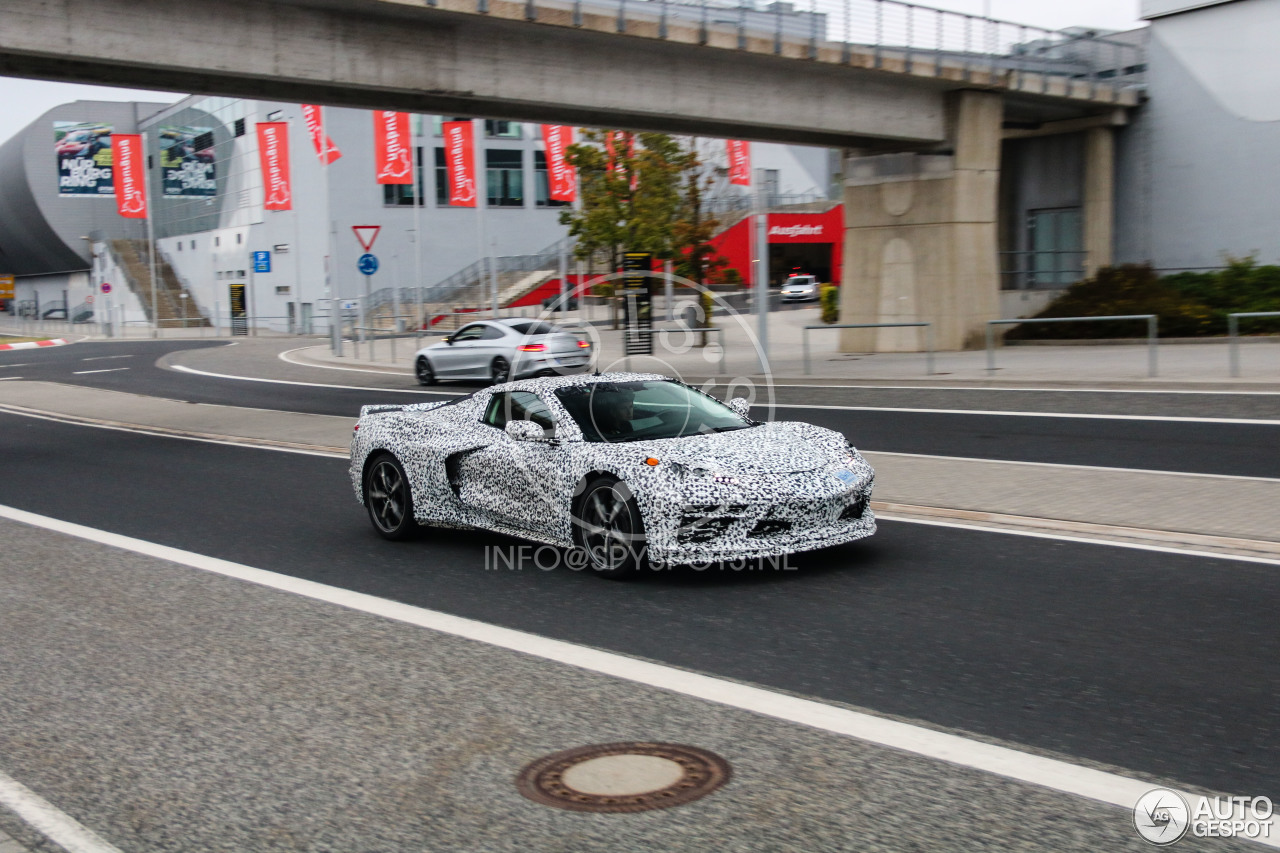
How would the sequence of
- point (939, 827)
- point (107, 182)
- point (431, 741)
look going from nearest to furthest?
point (939, 827) → point (431, 741) → point (107, 182)

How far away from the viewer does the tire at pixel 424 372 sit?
2906 centimetres

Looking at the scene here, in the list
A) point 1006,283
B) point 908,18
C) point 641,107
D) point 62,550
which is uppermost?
point 908,18

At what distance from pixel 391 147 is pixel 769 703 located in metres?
46.1

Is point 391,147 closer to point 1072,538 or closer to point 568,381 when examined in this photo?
point 568,381

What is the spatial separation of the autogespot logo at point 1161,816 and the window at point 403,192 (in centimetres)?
6802

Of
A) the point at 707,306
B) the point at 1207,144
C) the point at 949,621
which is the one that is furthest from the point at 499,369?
the point at 949,621

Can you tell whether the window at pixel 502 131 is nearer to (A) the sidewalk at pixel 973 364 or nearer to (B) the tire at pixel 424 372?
(A) the sidewalk at pixel 973 364

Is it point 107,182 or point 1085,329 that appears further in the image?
point 107,182

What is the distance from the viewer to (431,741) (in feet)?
16.6

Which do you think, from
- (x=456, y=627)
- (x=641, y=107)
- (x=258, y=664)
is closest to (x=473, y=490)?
(x=456, y=627)

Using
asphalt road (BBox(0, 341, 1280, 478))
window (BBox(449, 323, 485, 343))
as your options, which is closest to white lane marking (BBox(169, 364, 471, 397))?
asphalt road (BBox(0, 341, 1280, 478))

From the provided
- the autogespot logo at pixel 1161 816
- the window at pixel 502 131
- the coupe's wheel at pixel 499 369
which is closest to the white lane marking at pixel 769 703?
the autogespot logo at pixel 1161 816

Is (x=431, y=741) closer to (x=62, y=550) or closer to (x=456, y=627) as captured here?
(x=456, y=627)

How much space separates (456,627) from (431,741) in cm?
184
